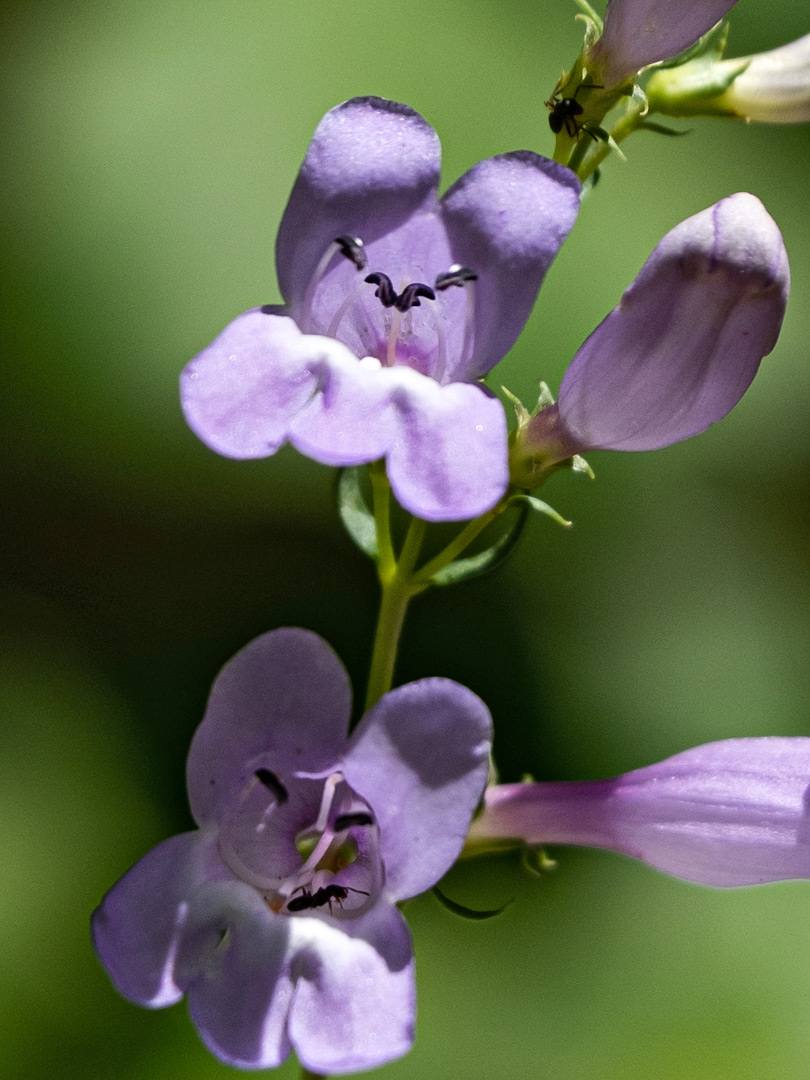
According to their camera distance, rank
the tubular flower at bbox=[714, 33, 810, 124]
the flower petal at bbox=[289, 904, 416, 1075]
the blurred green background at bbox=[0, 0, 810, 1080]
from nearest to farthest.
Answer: the flower petal at bbox=[289, 904, 416, 1075] < the tubular flower at bbox=[714, 33, 810, 124] < the blurred green background at bbox=[0, 0, 810, 1080]

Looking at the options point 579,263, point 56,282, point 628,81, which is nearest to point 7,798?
point 56,282

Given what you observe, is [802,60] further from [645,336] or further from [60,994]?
[60,994]

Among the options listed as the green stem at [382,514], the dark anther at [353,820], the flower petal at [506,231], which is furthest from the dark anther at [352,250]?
the dark anther at [353,820]

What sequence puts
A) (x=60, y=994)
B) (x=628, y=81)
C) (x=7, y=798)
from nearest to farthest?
1. (x=628, y=81)
2. (x=60, y=994)
3. (x=7, y=798)

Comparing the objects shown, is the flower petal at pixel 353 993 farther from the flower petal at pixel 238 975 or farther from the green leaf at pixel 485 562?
the green leaf at pixel 485 562

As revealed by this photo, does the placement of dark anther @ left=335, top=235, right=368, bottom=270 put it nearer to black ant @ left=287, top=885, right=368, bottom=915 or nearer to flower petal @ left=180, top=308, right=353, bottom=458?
flower petal @ left=180, top=308, right=353, bottom=458

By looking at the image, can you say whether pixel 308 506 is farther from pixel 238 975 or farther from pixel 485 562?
pixel 238 975

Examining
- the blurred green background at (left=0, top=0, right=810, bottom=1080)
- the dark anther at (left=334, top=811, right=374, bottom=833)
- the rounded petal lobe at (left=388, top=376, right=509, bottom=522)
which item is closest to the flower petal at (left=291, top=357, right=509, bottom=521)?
the rounded petal lobe at (left=388, top=376, right=509, bottom=522)
